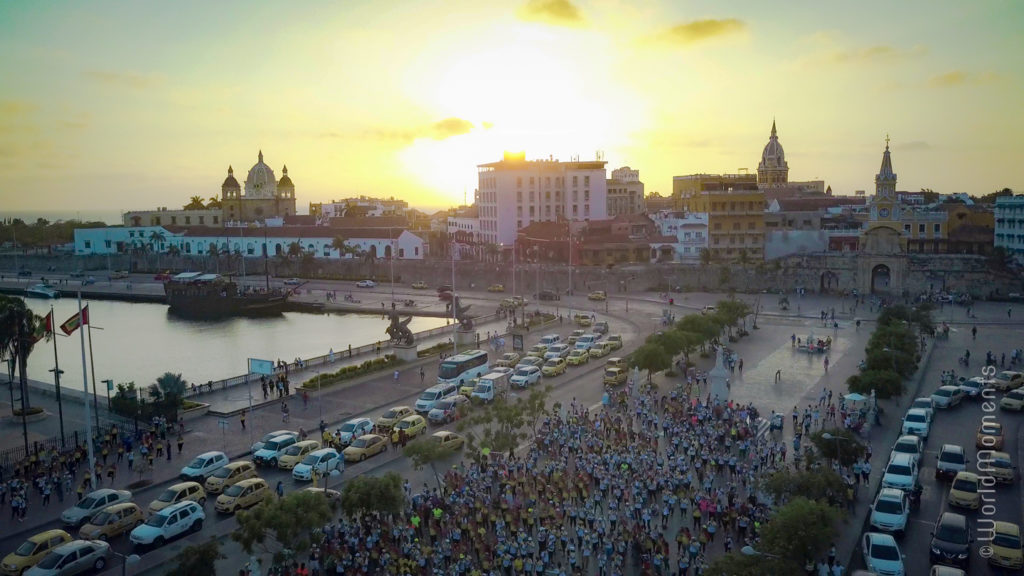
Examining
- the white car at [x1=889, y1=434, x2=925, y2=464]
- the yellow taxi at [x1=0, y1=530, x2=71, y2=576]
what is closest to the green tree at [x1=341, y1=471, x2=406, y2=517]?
the yellow taxi at [x1=0, y1=530, x2=71, y2=576]

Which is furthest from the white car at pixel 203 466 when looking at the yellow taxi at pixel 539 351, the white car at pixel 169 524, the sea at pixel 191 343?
the sea at pixel 191 343

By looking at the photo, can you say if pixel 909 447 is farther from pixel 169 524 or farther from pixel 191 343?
pixel 191 343

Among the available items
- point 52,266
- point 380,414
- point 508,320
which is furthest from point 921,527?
point 52,266

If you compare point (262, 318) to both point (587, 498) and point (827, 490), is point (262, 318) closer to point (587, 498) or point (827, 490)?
point (587, 498)

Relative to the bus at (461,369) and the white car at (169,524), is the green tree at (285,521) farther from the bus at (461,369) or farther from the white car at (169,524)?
the bus at (461,369)

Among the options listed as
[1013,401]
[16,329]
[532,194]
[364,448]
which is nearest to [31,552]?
[364,448]

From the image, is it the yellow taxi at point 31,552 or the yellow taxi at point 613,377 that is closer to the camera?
the yellow taxi at point 31,552
